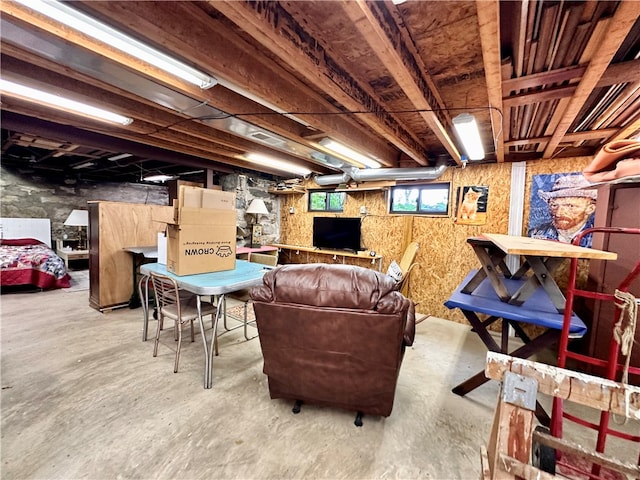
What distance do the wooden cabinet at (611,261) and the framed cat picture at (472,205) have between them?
126 cm

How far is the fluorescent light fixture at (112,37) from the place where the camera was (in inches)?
45.4

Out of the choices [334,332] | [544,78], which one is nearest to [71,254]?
[334,332]

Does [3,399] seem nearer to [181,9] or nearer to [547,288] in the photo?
[181,9]

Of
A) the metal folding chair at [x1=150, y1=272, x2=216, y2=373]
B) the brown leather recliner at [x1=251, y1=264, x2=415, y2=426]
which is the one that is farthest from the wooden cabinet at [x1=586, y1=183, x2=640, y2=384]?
the metal folding chair at [x1=150, y1=272, x2=216, y2=373]

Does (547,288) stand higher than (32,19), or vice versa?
(32,19)

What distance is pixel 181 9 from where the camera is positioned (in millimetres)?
1363

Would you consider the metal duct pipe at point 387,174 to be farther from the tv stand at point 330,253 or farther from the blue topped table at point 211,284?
the blue topped table at point 211,284

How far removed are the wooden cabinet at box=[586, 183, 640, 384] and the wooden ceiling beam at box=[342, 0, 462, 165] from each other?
1640 millimetres

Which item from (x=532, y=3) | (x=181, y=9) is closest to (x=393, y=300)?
(x=532, y=3)

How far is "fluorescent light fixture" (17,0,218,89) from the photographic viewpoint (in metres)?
1.15

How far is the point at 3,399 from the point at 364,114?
3534mm

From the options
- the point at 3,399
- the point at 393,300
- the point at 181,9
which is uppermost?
the point at 181,9

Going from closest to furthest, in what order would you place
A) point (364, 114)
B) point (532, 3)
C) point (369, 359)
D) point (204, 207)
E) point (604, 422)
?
1. point (532, 3)
2. point (604, 422)
3. point (369, 359)
4. point (364, 114)
5. point (204, 207)

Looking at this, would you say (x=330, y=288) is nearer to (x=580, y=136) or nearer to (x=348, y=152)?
(x=348, y=152)
